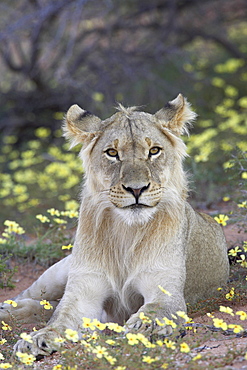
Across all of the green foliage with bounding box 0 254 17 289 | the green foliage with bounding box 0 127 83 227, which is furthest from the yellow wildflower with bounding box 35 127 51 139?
the green foliage with bounding box 0 254 17 289

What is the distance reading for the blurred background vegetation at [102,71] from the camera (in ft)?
32.2

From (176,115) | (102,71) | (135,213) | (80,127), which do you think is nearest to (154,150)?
(176,115)

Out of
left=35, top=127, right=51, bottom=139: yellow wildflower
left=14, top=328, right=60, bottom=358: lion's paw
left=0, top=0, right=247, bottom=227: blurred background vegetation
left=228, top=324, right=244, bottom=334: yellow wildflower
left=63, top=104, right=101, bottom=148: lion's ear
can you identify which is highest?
left=0, top=0, right=247, bottom=227: blurred background vegetation

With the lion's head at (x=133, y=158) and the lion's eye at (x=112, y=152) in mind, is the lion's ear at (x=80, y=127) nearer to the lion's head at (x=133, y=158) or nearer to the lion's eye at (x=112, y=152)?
the lion's head at (x=133, y=158)

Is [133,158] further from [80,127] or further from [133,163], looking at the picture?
[80,127]

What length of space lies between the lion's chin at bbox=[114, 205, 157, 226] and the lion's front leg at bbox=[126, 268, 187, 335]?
42 cm

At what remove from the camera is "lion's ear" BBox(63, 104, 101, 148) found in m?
4.53

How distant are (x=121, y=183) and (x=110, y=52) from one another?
6940mm

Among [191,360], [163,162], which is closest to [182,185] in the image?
[163,162]

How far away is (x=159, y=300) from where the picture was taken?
13.3 feet

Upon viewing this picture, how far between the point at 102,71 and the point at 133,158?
685 centimetres

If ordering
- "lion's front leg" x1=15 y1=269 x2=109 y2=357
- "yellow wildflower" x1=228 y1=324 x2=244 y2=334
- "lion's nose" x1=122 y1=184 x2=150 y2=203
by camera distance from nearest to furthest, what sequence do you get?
1. "yellow wildflower" x1=228 y1=324 x2=244 y2=334
2. "lion's nose" x1=122 y1=184 x2=150 y2=203
3. "lion's front leg" x1=15 y1=269 x2=109 y2=357

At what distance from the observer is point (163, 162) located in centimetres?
427

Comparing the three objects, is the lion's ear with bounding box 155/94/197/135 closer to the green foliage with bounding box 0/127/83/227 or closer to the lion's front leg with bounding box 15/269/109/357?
the lion's front leg with bounding box 15/269/109/357
